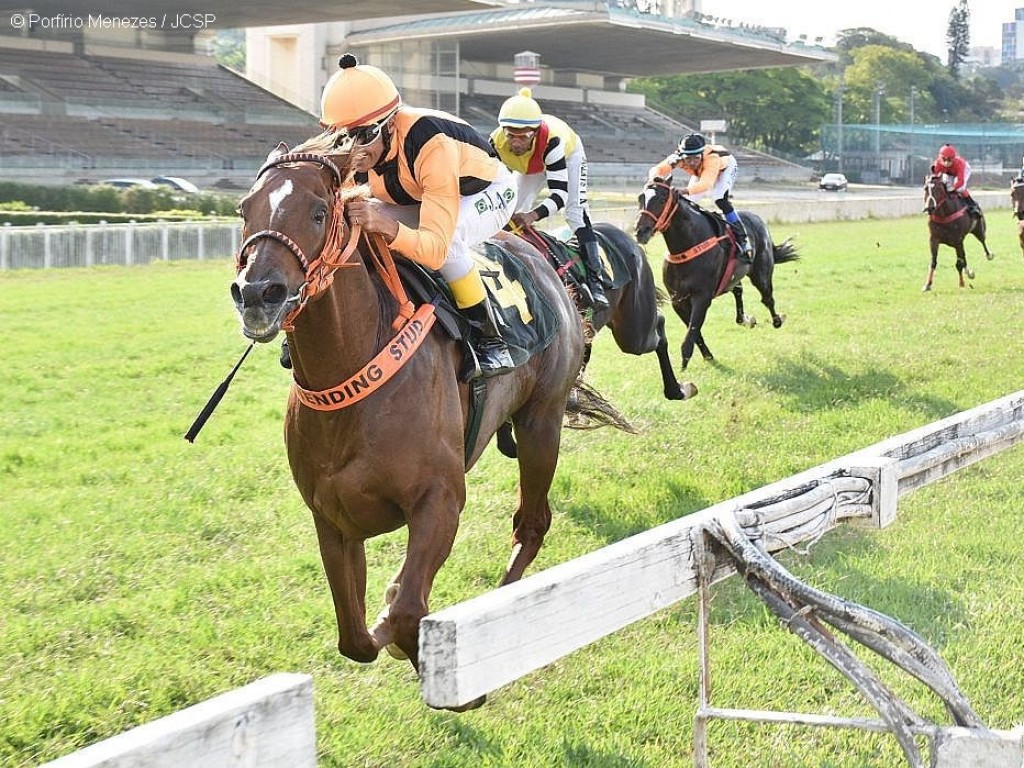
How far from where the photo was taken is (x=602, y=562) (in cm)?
277

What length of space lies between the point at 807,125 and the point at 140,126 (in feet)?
164

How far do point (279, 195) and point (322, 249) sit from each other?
19 centimetres

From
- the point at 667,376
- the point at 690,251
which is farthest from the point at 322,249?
the point at 690,251

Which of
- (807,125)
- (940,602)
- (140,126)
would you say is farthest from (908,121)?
(940,602)

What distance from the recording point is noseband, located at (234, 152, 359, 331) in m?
3.44

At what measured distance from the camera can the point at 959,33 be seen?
151000mm

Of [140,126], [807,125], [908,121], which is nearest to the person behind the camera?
[140,126]

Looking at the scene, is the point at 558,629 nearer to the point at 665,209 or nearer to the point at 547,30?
the point at 665,209

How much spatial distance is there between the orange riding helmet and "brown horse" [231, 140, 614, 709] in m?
0.29

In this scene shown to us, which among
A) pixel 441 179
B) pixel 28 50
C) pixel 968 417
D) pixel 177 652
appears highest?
pixel 28 50

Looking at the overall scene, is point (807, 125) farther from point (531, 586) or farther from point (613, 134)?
point (531, 586)

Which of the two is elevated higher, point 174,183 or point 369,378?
point 174,183

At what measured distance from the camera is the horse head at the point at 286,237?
3.31 meters

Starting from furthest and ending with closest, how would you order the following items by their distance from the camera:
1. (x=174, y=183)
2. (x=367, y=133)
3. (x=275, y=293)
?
(x=174, y=183) < (x=367, y=133) < (x=275, y=293)
